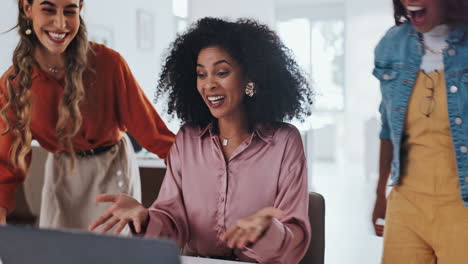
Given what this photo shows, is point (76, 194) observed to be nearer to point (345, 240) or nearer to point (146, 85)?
point (345, 240)

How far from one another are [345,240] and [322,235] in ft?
7.57

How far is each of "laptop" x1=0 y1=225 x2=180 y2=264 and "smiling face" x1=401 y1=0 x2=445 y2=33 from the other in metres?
0.94

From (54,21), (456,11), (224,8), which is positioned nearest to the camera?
(456,11)

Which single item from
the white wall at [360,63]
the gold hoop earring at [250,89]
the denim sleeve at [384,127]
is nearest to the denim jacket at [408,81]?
the denim sleeve at [384,127]

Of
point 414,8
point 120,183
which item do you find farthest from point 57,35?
point 414,8

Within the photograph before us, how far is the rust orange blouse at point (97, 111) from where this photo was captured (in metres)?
1.68

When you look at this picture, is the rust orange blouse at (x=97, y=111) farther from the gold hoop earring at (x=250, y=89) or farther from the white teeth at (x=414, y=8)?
the white teeth at (x=414, y=8)

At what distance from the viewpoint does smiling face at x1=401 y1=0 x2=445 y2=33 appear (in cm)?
125

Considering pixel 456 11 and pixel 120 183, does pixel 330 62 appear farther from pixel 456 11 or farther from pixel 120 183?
pixel 456 11

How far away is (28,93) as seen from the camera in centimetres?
164

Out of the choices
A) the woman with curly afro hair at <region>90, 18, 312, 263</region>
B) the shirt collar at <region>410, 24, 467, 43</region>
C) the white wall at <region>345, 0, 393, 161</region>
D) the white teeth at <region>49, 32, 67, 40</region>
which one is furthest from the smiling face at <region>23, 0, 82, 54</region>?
the white wall at <region>345, 0, 393, 161</region>

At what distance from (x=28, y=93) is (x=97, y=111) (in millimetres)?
216

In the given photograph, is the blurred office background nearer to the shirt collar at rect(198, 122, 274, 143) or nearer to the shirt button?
the shirt button

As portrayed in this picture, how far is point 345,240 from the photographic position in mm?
3617
